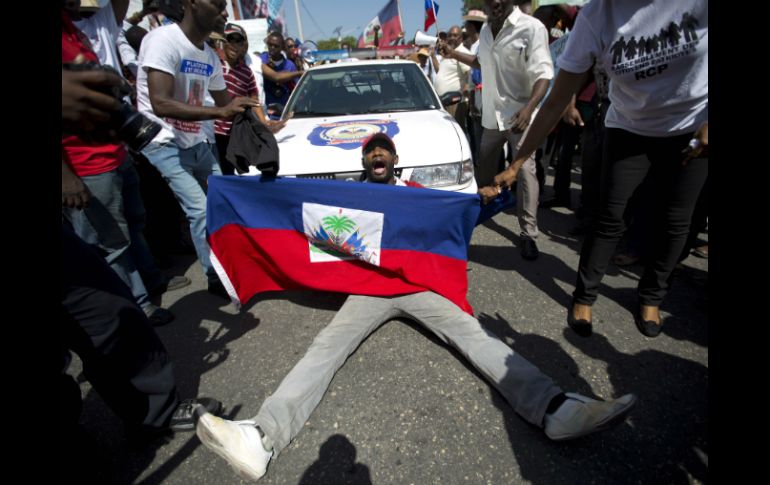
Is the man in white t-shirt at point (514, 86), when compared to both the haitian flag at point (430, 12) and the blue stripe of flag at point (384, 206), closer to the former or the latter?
the blue stripe of flag at point (384, 206)

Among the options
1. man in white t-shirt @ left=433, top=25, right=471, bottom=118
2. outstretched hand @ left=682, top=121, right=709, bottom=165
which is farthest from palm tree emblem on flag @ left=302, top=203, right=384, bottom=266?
man in white t-shirt @ left=433, top=25, right=471, bottom=118

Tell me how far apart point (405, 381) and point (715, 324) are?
4.98 feet

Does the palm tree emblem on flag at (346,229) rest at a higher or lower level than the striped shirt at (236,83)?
lower

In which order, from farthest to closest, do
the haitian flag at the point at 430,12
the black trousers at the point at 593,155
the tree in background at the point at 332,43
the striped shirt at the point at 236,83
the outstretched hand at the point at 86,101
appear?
the tree in background at the point at 332,43, the haitian flag at the point at 430,12, the striped shirt at the point at 236,83, the black trousers at the point at 593,155, the outstretched hand at the point at 86,101

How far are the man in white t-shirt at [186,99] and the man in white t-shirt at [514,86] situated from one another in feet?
7.37

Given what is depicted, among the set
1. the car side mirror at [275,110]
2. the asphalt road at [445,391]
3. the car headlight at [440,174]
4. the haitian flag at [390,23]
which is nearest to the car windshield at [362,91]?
the car side mirror at [275,110]

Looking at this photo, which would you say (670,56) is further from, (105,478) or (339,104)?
(105,478)

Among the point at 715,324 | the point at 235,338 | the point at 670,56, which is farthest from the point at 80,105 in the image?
the point at 670,56

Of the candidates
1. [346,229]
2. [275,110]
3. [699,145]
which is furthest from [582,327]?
[275,110]

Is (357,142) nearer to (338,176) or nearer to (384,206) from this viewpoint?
(338,176)

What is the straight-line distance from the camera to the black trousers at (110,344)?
4.65ft

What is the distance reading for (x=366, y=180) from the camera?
272 cm

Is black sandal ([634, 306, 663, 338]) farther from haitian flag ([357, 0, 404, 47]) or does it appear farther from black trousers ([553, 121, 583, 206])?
haitian flag ([357, 0, 404, 47])

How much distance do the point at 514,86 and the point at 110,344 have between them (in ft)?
11.5
